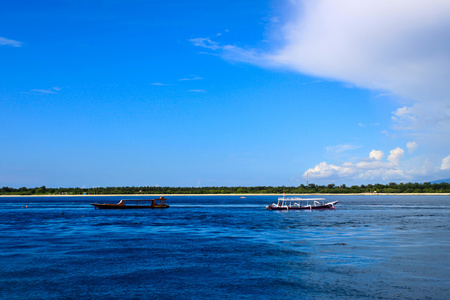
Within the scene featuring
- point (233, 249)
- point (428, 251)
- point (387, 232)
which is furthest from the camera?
point (387, 232)

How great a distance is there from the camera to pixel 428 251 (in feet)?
130

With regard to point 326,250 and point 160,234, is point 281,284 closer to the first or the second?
point 326,250

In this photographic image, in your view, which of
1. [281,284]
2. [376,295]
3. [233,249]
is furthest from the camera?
[233,249]

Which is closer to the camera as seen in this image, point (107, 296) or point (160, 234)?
point (107, 296)

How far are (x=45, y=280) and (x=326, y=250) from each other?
26.7 m

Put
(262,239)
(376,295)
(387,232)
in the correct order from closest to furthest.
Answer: (376,295) → (262,239) → (387,232)

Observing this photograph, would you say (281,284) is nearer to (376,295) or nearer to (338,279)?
(338,279)

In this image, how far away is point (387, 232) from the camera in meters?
57.0

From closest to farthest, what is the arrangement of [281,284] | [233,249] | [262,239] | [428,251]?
[281,284] → [428,251] → [233,249] → [262,239]

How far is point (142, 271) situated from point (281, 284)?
11.5 meters

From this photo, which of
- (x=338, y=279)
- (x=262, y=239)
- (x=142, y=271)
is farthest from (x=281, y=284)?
(x=262, y=239)

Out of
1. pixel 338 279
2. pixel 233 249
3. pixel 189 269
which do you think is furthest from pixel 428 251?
pixel 189 269

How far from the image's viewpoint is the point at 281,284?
1081 inches

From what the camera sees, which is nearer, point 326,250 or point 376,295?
point 376,295
